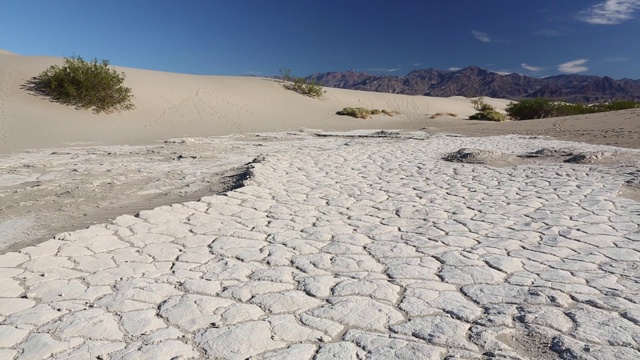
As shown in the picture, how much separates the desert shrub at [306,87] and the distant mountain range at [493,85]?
8477cm

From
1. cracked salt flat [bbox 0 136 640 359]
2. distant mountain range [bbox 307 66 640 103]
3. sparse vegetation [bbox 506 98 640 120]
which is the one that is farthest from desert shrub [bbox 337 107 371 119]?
distant mountain range [bbox 307 66 640 103]

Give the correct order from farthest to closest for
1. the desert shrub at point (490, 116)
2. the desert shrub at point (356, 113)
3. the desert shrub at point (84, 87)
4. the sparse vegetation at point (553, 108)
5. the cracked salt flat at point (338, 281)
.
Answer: the desert shrub at point (490, 116)
the sparse vegetation at point (553, 108)
the desert shrub at point (356, 113)
the desert shrub at point (84, 87)
the cracked salt flat at point (338, 281)

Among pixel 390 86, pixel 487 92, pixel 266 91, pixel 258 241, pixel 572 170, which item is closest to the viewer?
pixel 258 241

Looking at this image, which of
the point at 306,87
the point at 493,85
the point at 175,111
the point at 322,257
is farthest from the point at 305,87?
the point at 493,85

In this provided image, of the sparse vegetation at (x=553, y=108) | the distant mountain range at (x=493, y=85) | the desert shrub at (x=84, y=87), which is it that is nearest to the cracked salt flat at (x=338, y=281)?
the desert shrub at (x=84, y=87)

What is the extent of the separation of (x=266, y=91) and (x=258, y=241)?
23144mm

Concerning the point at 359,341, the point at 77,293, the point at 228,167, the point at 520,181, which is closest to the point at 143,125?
the point at 228,167

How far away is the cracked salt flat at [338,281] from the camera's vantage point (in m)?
2.54

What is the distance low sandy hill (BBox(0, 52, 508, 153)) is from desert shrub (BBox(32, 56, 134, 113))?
0.47 metres

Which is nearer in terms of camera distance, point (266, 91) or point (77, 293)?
point (77, 293)

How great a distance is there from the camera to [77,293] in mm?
3123

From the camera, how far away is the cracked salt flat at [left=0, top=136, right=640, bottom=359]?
254 centimetres

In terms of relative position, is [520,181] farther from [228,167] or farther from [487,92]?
[487,92]

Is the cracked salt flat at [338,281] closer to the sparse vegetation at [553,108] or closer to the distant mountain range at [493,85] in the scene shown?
the sparse vegetation at [553,108]
